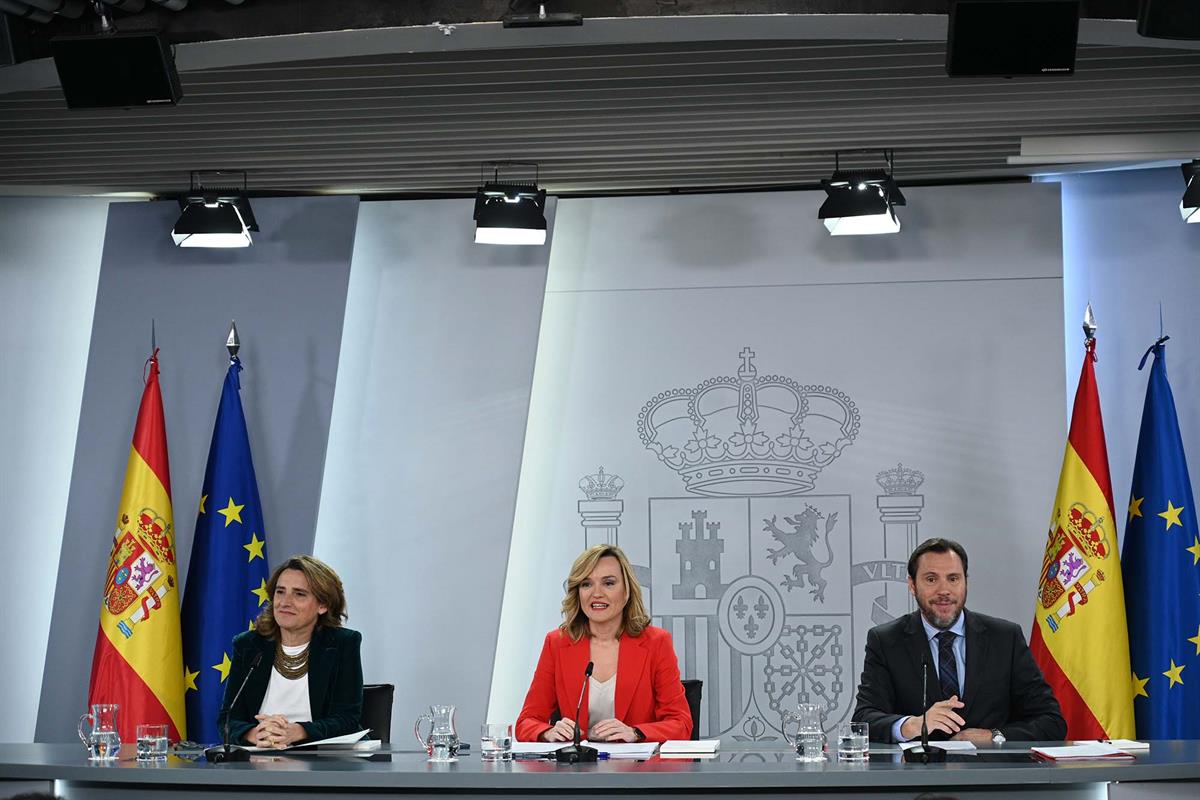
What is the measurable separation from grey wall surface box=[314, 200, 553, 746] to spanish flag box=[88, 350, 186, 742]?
75 cm

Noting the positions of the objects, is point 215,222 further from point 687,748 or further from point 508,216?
point 687,748

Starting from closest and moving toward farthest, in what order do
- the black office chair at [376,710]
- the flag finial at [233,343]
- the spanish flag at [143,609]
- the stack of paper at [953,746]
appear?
the stack of paper at [953,746], the black office chair at [376,710], the spanish flag at [143,609], the flag finial at [233,343]

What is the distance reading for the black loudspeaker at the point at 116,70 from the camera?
398cm

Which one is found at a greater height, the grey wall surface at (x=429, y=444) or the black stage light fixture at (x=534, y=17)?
the black stage light fixture at (x=534, y=17)

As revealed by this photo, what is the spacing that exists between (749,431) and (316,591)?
2450 mm

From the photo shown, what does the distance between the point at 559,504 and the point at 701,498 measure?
653 millimetres

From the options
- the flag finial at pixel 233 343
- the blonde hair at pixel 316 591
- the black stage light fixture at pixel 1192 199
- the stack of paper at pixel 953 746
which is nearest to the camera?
the stack of paper at pixel 953 746

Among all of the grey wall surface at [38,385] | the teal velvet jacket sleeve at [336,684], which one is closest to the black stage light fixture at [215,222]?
the grey wall surface at [38,385]

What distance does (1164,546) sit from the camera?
212 inches

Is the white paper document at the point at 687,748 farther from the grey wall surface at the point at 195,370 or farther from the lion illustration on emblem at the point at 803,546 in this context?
the grey wall surface at the point at 195,370

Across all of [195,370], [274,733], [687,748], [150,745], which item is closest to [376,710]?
[274,733]

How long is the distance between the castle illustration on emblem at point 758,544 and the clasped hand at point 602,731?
2076 mm

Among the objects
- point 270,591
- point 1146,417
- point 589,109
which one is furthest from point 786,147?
point 270,591

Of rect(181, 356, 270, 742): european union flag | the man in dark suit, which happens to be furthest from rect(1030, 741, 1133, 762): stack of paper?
rect(181, 356, 270, 742): european union flag
